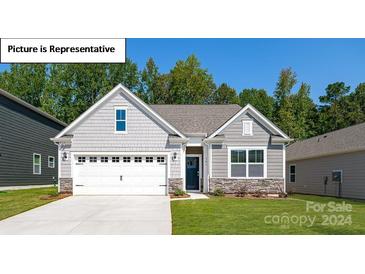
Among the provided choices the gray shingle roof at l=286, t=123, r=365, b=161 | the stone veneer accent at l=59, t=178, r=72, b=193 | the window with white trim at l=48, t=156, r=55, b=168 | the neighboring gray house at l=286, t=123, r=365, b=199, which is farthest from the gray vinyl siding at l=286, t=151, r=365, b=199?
the window with white trim at l=48, t=156, r=55, b=168

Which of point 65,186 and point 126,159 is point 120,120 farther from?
point 65,186

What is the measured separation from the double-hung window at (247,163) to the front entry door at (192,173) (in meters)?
3.31

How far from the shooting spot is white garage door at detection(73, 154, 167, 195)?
66.2ft

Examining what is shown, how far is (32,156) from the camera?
92.5 ft

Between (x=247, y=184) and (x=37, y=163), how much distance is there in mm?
16193

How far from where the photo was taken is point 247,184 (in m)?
20.7

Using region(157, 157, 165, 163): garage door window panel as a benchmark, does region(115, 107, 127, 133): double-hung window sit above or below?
above

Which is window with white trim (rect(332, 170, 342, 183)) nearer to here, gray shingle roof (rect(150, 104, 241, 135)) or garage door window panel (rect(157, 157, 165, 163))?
gray shingle roof (rect(150, 104, 241, 135))

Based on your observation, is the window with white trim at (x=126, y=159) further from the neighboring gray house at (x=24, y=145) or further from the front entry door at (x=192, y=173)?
the neighboring gray house at (x=24, y=145)

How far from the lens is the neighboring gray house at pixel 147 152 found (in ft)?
66.4

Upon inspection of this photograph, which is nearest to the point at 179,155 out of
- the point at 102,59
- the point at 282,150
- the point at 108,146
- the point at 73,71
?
the point at 108,146

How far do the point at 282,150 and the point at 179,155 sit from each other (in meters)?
5.30

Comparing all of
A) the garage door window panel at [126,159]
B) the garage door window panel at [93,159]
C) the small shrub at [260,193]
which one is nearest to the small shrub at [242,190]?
the small shrub at [260,193]

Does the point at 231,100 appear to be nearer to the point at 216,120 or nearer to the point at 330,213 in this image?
the point at 216,120
